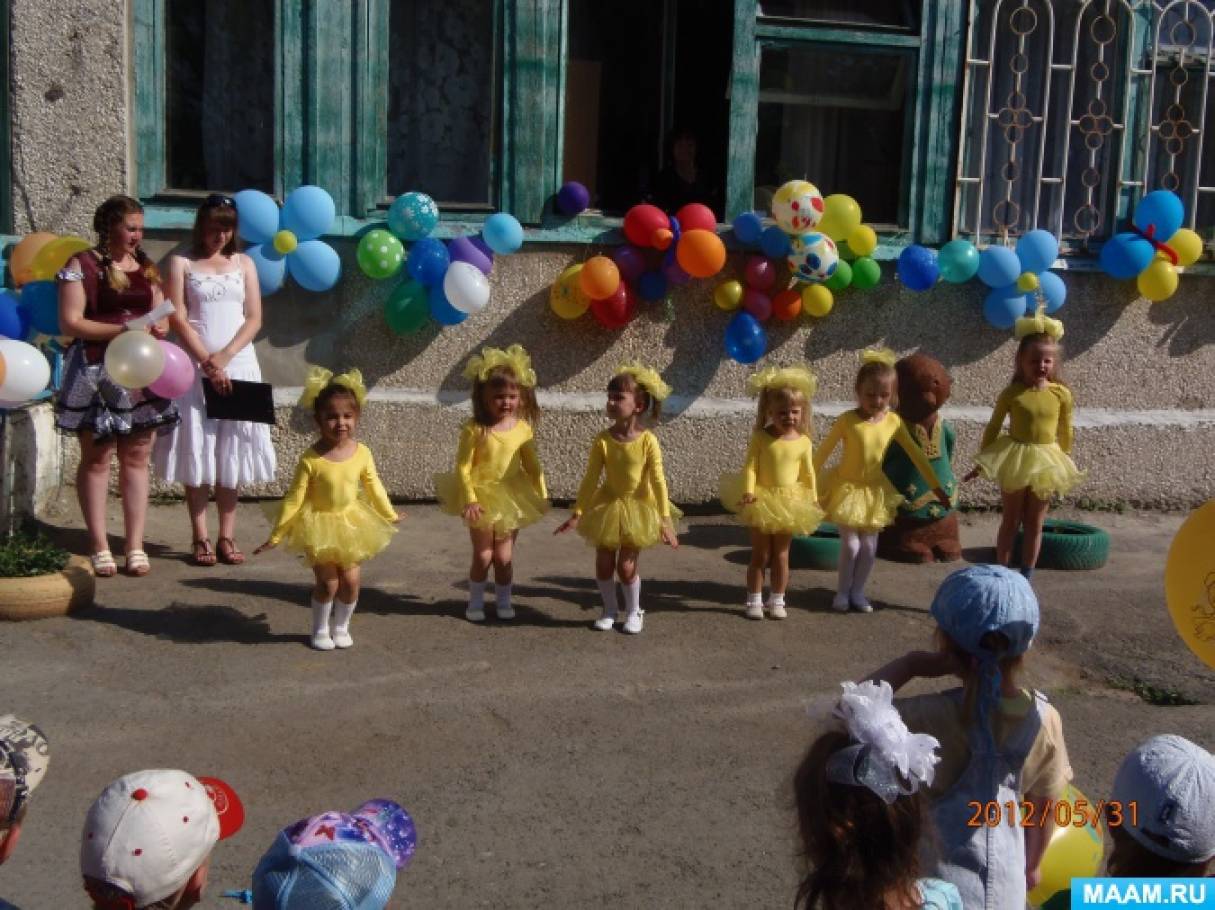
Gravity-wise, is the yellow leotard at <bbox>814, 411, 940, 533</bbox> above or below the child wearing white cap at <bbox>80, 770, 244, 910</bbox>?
below

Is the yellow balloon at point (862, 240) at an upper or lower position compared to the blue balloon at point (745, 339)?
upper

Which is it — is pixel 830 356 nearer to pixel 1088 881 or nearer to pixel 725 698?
pixel 725 698

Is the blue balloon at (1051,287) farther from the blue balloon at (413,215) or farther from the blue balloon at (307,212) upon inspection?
the blue balloon at (307,212)

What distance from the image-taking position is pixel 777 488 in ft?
22.4

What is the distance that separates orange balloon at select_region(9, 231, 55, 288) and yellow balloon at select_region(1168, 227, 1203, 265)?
6684 mm

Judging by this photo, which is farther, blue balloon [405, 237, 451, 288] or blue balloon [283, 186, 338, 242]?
blue balloon [405, 237, 451, 288]

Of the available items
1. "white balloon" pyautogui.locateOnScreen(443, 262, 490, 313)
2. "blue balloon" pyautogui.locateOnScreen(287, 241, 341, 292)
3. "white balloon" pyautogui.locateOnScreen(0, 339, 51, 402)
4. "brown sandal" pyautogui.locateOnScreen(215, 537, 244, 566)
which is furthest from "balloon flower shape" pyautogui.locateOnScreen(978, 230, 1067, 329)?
"white balloon" pyautogui.locateOnScreen(0, 339, 51, 402)

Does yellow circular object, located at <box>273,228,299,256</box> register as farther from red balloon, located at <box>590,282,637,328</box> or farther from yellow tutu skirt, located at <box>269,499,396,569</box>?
yellow tutu skirt, located at <box>269,499,396,569</box>

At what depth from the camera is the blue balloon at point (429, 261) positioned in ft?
26.8

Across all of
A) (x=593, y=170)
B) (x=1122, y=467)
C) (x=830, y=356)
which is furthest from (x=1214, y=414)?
(x=593, y=170)

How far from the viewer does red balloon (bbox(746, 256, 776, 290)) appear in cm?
858

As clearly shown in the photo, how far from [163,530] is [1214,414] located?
6715mm

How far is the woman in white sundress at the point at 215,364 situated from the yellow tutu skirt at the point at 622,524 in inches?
74.3
